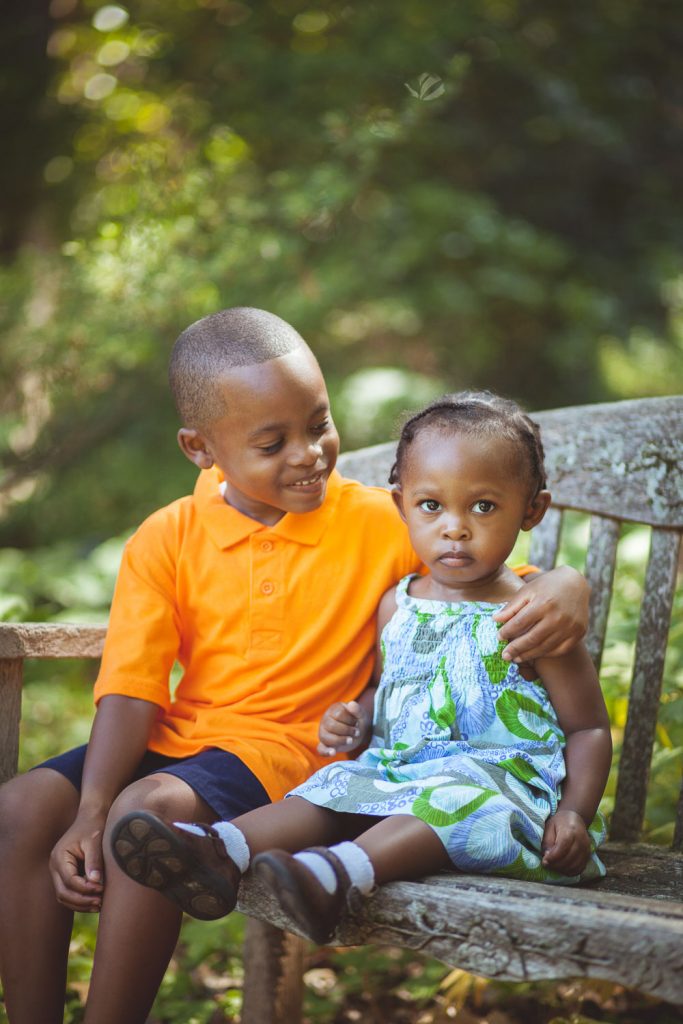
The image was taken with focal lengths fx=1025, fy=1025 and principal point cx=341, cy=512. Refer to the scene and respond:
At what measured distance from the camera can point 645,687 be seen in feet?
7.00

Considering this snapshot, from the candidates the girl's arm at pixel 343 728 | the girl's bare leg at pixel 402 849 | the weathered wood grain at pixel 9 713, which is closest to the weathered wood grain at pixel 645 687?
the girl's arm at pixel 343 728

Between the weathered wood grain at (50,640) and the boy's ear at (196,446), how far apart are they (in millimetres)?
384

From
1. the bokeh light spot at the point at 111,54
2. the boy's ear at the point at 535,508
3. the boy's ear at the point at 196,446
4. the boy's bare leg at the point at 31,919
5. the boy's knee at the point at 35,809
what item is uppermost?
the bokeh light spot at the point at 111,54

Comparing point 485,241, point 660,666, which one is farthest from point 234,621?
point 485,241

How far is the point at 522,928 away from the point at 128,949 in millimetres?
642

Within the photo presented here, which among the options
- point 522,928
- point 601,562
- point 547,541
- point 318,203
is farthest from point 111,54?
point 522,928

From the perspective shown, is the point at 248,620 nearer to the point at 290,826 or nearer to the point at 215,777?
the point at 215,777

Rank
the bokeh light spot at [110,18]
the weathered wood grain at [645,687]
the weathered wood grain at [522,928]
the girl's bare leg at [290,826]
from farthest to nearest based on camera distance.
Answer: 1. the bokeh light spot at [110,18]
2. the weathered wood grain at [645,687]
3. the girl's bare leg at [290,826]
4. the weathered wood grain at [522,928]

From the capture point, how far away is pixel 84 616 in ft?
11.6

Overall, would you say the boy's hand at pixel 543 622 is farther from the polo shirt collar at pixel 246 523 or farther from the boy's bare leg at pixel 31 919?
the boy's bare leg at pixel 31 919

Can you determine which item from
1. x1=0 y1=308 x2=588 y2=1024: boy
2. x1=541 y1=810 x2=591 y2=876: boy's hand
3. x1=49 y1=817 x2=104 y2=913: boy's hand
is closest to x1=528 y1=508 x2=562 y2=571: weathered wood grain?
x1=0 y1=308 x2=588 y2=1024: boy

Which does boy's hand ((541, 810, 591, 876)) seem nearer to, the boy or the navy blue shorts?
the boy

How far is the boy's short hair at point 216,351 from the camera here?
1905 millimetres

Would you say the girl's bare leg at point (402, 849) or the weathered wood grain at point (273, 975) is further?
the weathered wood grain at point (273, 975)
